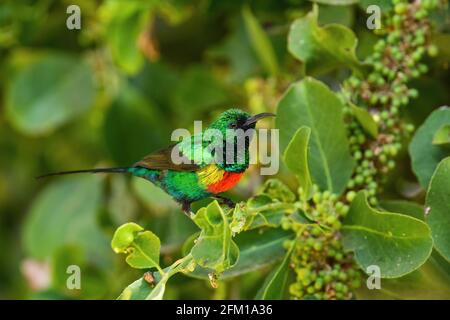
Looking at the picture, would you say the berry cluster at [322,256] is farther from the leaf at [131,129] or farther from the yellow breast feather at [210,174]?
the leaf at [131,129]

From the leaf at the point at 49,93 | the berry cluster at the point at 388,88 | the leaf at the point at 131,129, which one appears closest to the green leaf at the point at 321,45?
the berry cluster at the point at 388,88

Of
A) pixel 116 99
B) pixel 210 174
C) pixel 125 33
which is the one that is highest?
pixel 125 33

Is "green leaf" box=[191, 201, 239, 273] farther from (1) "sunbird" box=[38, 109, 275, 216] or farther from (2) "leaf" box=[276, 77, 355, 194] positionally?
(2) "leaf" box=[276, 77, 355, 194]

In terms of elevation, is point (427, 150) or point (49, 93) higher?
point (49, 93)

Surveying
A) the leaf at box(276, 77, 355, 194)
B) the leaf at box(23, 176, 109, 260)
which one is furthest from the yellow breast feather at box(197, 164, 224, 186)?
the leaf at box(23, 176, 109, 260)

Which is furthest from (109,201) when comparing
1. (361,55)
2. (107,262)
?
(361,55)

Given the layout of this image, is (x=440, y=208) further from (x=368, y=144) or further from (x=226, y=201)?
(x=226, y=201)

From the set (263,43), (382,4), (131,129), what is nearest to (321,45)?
(382,4)
